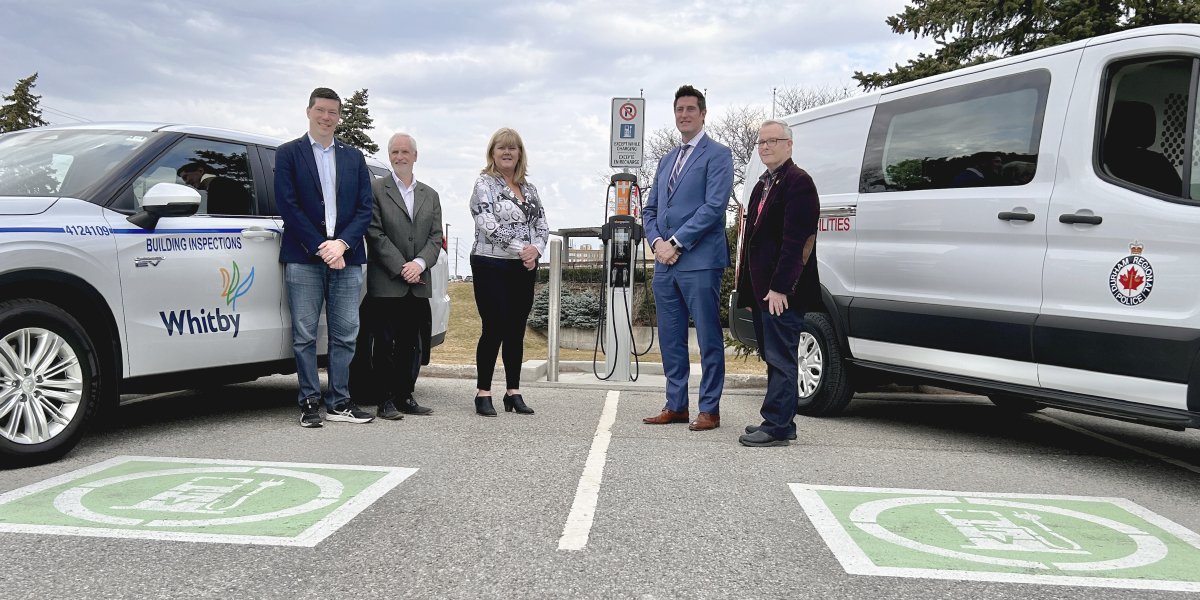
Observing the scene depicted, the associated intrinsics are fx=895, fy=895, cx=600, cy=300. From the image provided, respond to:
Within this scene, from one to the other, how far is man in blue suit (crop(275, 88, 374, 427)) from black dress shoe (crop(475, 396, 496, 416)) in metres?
0.75

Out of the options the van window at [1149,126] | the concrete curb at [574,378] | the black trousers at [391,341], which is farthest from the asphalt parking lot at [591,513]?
the concrete curb at [574,378]

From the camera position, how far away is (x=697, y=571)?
112 inches

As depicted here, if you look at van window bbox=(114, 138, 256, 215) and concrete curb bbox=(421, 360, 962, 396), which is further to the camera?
concrete curb bbox=(421, 360, 962, 396)

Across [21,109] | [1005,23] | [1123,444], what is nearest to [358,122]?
[21,109]

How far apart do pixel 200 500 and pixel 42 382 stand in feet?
3.93

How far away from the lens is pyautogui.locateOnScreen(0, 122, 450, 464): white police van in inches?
160

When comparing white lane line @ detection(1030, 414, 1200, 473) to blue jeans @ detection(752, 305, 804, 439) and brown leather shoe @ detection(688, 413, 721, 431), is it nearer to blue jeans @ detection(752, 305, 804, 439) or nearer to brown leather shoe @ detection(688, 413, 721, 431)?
blue jeans @ detection(752, 305, 804, 439)

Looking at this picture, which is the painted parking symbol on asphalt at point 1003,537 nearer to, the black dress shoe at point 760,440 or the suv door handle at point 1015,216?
the black dress shoe at point 760,440

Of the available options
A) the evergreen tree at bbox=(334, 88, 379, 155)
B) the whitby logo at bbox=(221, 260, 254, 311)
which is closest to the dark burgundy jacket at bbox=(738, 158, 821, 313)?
the whitby logo at bbox=(221, 260, 254, 311)

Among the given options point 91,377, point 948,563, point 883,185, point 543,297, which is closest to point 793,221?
point 883,185

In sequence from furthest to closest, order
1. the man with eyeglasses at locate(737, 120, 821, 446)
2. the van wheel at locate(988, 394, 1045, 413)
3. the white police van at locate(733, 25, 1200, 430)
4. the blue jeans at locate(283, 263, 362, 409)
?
1. the van wheel at locate(988, 394, 1045, 413)
2. the blue jeans at locate(283, 263, 362, 409)
3. the man with eyeglasses at locate(737, 120, 821, 446)
4. the white police van at locate(733, 25, 1200, 430)

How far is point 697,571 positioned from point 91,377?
315cm

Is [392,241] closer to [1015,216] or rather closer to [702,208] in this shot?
[702,208]

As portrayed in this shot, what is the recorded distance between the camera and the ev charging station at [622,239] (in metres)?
8.12
